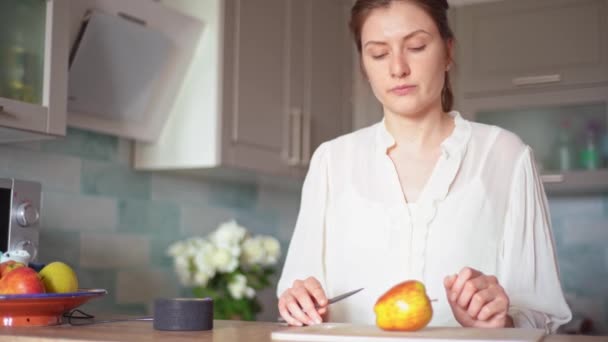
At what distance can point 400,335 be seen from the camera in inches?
38.2

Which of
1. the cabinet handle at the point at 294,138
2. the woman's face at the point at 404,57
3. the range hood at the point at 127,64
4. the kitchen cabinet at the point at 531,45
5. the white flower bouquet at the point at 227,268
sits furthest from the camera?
the kitchen cabinet at the point at 531,45

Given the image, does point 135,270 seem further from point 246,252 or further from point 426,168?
point 426,168

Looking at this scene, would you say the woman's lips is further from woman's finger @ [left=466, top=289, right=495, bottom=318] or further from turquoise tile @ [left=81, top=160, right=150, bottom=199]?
turquoise tile @ [left=81, top=160, right=150, bottom=199]

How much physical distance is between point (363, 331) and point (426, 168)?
21.0 inches

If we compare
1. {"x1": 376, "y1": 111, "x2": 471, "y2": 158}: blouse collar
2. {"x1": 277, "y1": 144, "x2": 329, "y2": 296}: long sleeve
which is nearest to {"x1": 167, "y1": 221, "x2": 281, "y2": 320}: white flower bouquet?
{"x1": 277, "y1": 144, "x2": 329, "y2": 296}: long sleeve

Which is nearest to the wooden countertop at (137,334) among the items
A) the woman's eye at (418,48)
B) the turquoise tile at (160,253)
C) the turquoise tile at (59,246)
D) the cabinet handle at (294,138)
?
the woman's eye at (418,48)

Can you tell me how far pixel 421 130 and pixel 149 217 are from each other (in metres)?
1.30

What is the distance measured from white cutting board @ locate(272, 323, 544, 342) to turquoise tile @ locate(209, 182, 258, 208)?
1.83 m

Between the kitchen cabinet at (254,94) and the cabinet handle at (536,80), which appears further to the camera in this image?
the cabinet handle at (536,80)

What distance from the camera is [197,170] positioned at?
8.28ft

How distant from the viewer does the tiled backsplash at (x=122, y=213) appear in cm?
214

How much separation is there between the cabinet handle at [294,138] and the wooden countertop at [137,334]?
1522 mm

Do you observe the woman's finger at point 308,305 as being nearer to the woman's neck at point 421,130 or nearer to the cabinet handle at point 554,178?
the woman's neck at point 421,130

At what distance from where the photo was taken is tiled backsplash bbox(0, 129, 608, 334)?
7.02 feet
